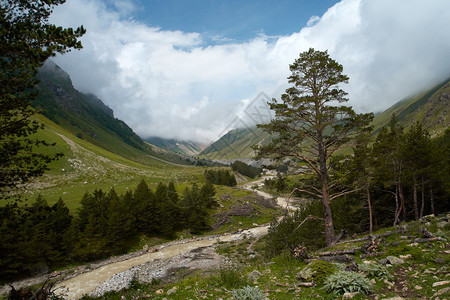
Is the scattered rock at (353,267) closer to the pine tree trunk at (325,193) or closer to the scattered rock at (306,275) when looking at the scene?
the scattered rock at (306,275)

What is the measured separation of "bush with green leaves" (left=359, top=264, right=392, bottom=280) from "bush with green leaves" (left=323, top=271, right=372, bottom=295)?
47.9 inches

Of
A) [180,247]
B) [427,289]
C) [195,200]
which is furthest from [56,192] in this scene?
[427,289]

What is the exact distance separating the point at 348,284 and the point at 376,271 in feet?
6.98

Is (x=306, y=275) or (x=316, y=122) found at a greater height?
(x=316, y=122)

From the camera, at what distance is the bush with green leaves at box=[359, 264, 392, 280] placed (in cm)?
852

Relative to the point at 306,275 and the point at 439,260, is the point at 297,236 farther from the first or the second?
the point at 439,260

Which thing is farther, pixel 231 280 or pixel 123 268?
pixel 123 268

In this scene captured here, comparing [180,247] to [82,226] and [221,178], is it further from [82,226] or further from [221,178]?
[221,178]

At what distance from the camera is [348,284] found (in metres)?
7.94

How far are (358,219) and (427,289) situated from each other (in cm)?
2710

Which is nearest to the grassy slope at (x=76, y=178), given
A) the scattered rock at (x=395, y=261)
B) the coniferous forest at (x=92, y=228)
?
the coniferous forest at (x=92, y=228)

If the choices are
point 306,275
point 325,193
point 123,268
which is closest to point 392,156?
point 325,193

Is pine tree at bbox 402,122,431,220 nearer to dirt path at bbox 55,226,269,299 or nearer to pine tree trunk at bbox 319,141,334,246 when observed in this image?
pine tree trunk at bbox 319,141,334,246

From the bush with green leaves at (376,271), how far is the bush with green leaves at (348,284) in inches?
47.9
